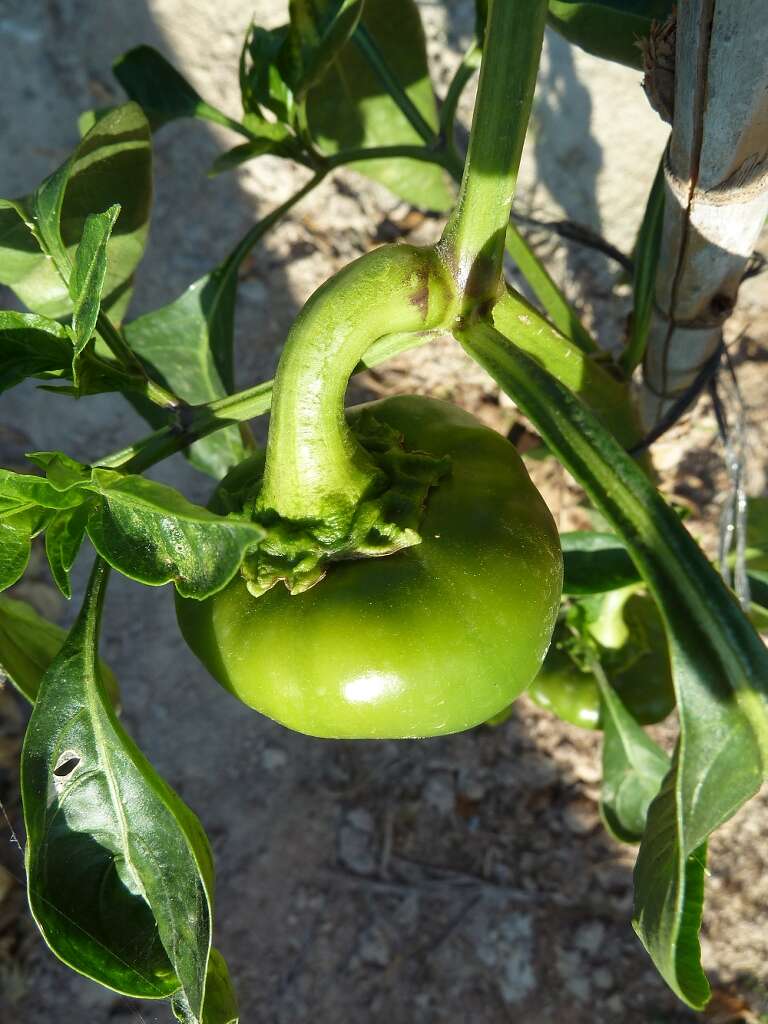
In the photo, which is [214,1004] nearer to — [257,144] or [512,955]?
[257,144]

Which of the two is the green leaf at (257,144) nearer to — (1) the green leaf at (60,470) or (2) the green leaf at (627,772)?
(1) the green leaf at (60,470)

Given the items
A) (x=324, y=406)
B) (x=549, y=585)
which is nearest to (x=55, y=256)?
(x=324, y=406)

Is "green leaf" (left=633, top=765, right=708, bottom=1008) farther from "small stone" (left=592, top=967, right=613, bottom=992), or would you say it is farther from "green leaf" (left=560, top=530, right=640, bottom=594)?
"small stone" (left=592, top=967, right=613, bottom=992)

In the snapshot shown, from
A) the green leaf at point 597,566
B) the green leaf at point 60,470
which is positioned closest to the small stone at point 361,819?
the green leaf at point 597,566

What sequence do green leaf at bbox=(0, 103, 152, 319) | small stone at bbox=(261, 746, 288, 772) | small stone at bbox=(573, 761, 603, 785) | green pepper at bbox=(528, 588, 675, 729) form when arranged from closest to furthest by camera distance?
1. green leaf at bbox=(0, 103, 152, 319)
2. green pepper at bbox=(528, 588, 675, 729)
3. small stone at bbox=(573, 761, 603, 785)
4. small stone at bbox=(261, 746, 288, 772)

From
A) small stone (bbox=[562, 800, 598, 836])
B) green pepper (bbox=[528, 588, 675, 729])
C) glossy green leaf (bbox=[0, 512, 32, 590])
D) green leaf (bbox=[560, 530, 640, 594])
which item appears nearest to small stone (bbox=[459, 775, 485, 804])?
small stone (bbox=[562, 800, 598, 836])

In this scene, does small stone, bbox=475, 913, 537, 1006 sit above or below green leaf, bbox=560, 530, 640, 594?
below

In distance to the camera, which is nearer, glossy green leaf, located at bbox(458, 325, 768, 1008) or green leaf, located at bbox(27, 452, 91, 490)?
glossy green leaf, located at bbox(458, 325, 768, 1008)
